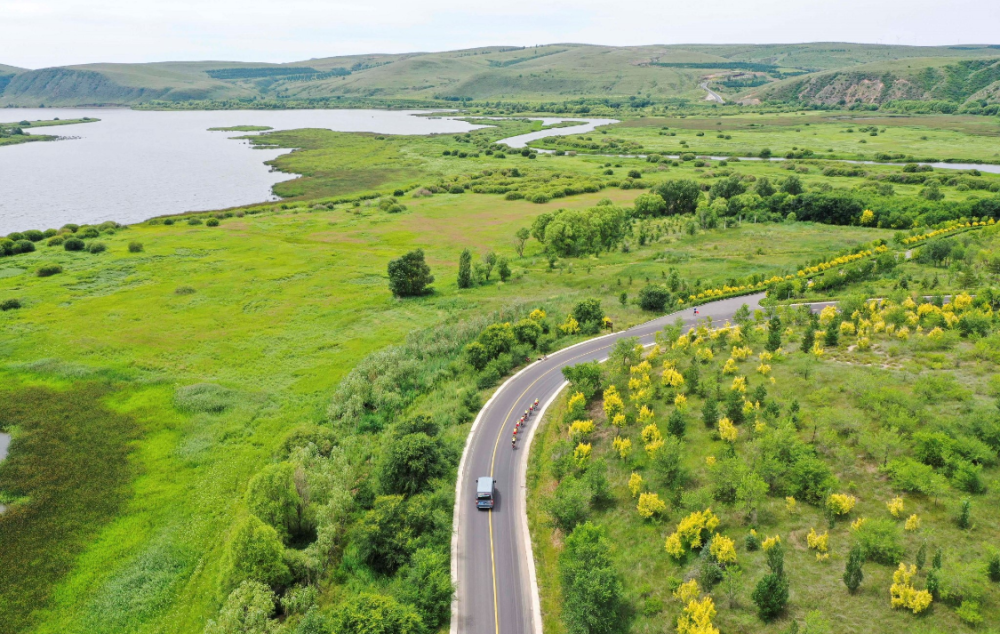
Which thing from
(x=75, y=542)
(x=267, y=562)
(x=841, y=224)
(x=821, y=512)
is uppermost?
(x=841, y=224)

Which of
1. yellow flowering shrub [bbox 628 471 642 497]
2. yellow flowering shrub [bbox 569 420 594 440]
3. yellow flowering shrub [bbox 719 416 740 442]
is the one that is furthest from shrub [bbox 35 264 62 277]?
yellow flowering shrub [bbox 719 416 740 442]

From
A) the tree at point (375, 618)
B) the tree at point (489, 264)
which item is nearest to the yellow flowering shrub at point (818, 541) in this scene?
the tree at point (375, 618)

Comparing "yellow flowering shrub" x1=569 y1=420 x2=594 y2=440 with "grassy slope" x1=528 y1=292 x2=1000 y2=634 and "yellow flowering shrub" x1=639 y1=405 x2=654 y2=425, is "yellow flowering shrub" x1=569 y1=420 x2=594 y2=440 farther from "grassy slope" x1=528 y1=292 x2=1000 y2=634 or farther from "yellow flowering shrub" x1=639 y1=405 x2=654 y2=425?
"yellow flowering shrub" x1=639 y1=405 x2=654 y2=425

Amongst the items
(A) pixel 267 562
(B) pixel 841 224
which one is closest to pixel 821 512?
(A) pixel 267 562

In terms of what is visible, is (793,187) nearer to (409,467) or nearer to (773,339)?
(773,339)

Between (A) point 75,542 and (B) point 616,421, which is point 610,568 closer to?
(B) point 616,421

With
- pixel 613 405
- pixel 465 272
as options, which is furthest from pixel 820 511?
pixel 465 272

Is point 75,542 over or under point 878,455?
under
